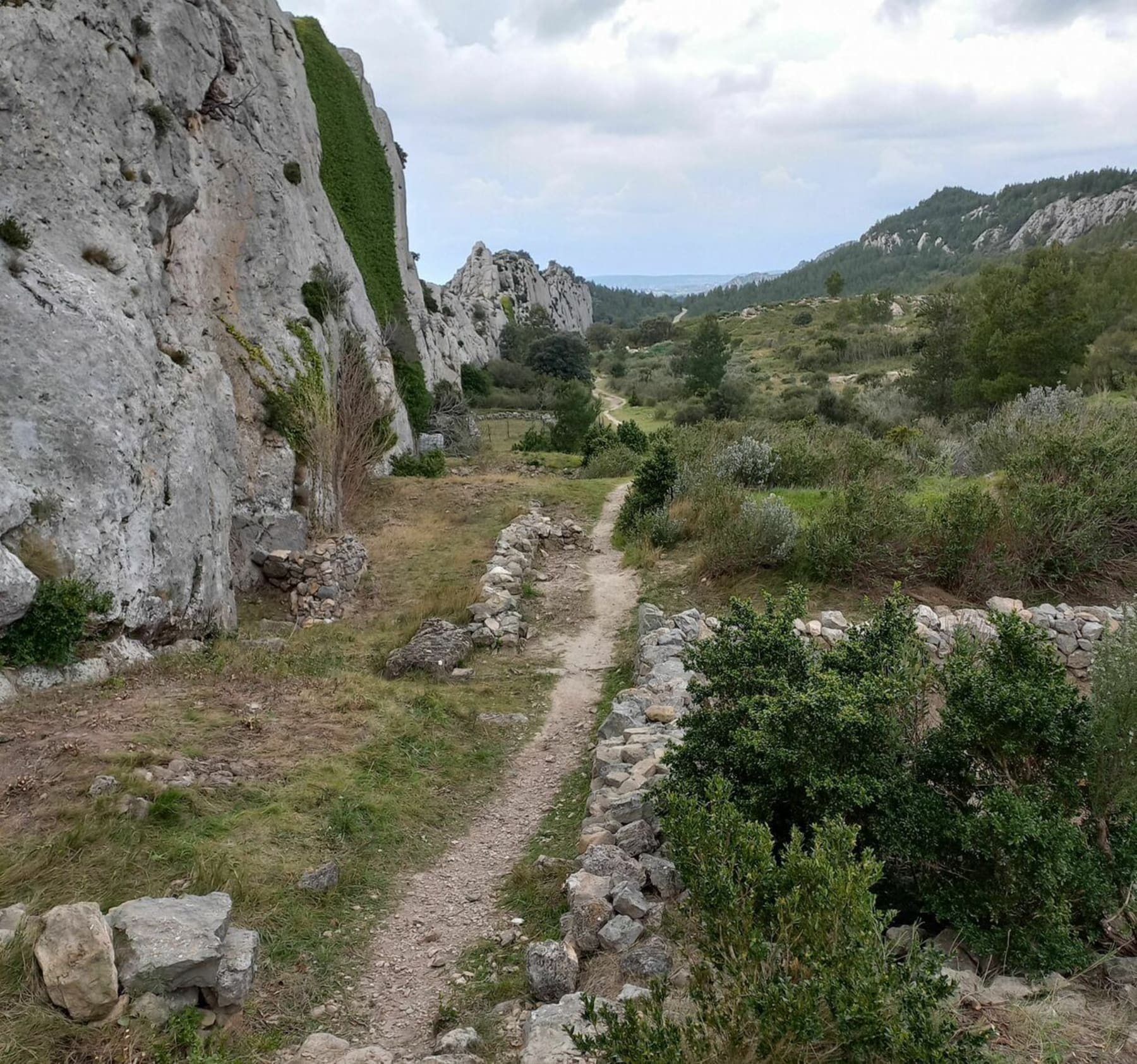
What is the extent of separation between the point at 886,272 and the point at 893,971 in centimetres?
12639

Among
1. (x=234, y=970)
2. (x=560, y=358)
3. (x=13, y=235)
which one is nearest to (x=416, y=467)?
(x=13, y=235)

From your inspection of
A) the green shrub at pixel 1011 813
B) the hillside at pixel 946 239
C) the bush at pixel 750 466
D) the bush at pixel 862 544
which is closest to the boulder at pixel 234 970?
the green shrub at pixel 1011 813

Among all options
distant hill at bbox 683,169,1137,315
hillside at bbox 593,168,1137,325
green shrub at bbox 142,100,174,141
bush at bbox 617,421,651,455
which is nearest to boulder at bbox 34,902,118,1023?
green shrub at bbox 142,100,174,141

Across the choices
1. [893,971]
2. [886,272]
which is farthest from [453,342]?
[886,272]

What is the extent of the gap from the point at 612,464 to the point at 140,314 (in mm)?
13888

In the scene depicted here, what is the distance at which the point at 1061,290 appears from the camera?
24531mm

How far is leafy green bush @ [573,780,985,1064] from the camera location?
254 centimetres

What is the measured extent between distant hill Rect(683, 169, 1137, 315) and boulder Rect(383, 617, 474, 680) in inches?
3166

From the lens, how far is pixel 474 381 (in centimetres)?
4225

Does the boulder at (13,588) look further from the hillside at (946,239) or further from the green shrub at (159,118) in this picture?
the hillside at (946,239)

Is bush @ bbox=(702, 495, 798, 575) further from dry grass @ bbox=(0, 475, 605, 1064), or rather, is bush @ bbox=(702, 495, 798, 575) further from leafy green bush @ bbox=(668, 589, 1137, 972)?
leafy green bush @ bbox=(668, 589, 1137, 972)

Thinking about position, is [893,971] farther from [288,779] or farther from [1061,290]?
[1061,290]

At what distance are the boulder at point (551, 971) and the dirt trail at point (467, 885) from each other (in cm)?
57

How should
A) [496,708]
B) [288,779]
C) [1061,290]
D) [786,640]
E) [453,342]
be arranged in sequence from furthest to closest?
[453,342]
[1061,290]
[496,708]
[288,779]
[786,640]
